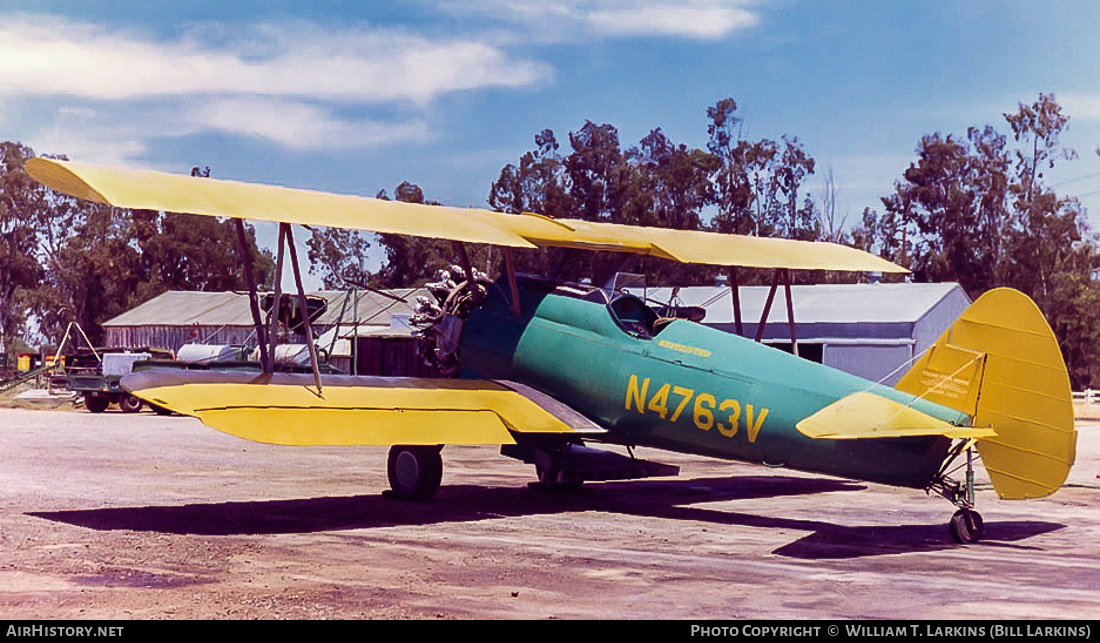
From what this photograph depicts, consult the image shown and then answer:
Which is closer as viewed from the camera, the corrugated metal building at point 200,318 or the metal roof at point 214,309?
the metal roof at point 214,309

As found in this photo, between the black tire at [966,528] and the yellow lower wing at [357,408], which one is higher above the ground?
the yellow lower wing at [357,408]

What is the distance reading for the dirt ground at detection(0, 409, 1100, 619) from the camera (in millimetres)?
8125

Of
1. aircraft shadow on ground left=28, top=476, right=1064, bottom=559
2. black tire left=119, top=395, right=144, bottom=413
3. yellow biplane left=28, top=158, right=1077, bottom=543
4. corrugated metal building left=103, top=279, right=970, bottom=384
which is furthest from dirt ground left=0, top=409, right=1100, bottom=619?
corrugated metal building left=103, top=279, right=970, bottom=384

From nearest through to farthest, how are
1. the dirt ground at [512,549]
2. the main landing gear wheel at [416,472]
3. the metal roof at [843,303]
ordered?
the dirt ground at [512,549] → the main landing gear wheel at [416,472] → the metal roof at [843,303]

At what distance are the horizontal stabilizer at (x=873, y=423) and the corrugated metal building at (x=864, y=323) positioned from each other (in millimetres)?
28453

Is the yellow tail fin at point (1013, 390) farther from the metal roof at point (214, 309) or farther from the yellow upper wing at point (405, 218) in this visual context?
the metal roof at point (214, 309)

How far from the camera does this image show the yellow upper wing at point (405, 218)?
1129 centimetres

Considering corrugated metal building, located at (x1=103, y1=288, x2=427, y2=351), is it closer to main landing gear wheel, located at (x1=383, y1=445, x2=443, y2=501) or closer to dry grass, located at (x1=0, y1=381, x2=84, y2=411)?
dry grass, located at (x1=0, y1=381, x2=84, y2=411)

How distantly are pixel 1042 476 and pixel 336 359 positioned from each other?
41.6m

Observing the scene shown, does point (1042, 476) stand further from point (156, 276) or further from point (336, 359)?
point (156, 276)

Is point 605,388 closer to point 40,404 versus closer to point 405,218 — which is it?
point 405,218

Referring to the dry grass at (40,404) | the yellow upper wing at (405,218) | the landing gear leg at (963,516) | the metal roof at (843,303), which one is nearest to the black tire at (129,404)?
the dry grass at (40,404)

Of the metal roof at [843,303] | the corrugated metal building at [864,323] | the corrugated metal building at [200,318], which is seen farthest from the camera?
the corrugated metal building at [200,318]
